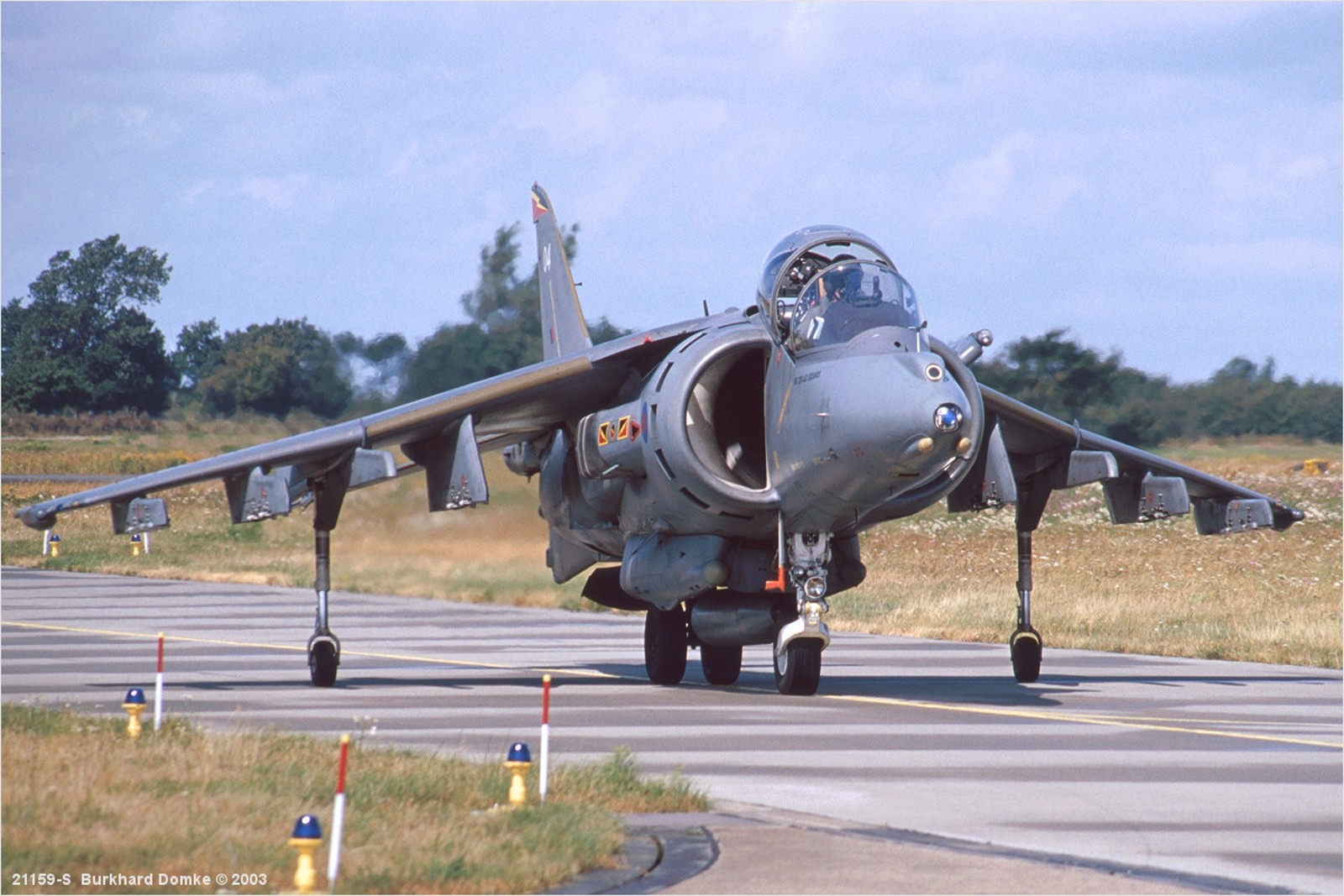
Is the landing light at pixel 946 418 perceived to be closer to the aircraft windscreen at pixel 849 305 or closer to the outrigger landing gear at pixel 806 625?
the aircraft windscreen at pixel 849 305

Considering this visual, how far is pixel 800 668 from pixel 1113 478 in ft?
14.3

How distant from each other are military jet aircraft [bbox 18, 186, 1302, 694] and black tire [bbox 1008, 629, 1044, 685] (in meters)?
0.02

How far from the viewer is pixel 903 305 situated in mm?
13992

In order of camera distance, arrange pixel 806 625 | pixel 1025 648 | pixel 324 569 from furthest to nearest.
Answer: pixel 1025 648 < pixel 324 569 < pixel 806 625

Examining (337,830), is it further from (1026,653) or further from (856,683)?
(1026,653)

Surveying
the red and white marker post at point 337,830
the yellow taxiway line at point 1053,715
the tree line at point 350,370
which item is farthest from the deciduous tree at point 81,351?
the red and white marker post at point 337,830

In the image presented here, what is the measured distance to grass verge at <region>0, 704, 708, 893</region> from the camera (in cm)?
676

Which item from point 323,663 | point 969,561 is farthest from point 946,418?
point 969,561

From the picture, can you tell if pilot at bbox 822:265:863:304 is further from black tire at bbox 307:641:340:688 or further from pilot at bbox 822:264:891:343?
black tire at bbox 307:641:340:688

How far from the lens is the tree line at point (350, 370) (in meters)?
29.7

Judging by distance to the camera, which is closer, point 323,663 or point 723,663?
point 323,663

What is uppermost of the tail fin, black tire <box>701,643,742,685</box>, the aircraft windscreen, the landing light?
the tail fin

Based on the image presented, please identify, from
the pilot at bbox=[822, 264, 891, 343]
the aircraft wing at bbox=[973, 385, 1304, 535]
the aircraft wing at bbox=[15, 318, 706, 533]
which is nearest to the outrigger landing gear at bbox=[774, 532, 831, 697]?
the pilot at bbox=[822, 264, 891, 343]

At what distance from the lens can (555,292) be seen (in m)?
20.8
